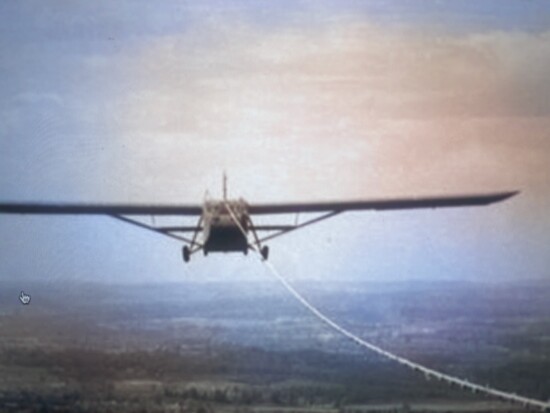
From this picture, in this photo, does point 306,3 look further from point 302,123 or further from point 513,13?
point 513,13

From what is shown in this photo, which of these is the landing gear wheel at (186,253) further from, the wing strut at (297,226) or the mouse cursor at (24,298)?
the mouse cursor at (24,298)

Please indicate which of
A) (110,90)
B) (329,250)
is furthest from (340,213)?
(110,90)

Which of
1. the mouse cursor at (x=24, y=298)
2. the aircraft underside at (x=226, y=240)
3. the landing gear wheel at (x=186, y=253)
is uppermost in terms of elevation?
the aircraft underside at (x=226, y=240)

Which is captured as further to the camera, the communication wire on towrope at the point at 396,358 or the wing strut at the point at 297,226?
the wing strut at the point at 297,226

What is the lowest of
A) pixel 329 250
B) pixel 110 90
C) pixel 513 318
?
pixel 513 318

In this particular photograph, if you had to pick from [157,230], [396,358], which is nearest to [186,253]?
[157,230]

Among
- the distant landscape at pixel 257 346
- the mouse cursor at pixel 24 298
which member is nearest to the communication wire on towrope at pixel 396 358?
the distant landscape at pixel 257 346
